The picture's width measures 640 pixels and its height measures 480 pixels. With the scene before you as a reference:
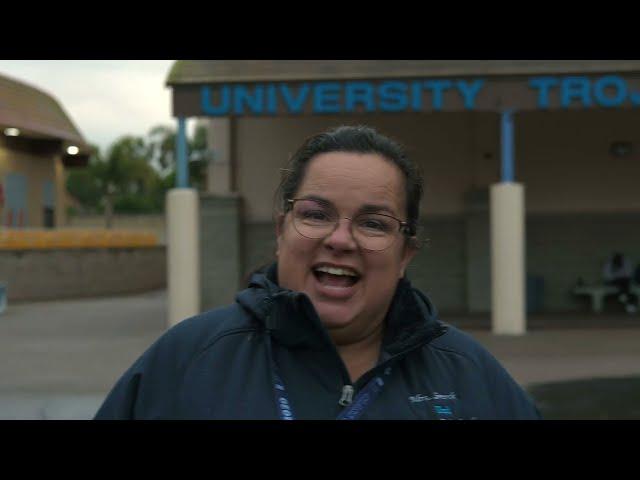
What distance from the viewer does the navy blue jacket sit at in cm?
186

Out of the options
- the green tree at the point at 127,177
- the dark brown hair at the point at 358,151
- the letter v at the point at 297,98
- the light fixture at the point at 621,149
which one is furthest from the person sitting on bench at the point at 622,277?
the green tree at the point at 127,177

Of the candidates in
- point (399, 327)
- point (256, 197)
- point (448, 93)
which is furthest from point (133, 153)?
point (399, 327)

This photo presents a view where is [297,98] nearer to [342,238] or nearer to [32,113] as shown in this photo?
[342,238]

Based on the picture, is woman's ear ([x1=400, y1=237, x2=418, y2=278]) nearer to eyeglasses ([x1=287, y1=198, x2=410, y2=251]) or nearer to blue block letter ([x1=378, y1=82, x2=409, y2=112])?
eyeglasses ([x1=287, y1=198, x2=410, y2=251])

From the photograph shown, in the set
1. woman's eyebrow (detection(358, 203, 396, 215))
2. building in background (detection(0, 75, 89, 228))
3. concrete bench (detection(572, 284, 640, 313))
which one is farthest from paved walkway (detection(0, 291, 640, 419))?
building in background (detection(0, 75, 89, 228))

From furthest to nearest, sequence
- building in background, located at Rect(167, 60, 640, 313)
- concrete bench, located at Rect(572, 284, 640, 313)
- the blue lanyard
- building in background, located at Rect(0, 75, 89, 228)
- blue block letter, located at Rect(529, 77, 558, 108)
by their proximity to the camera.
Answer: building in background, located at Rect(0, 75, 89, 228), building in background, located at Rect(167, 60, 640, 313), concrete bench, located at Rect(572, 284, 640, 313), blue block letter, located at Rect(529, 77, 558, 108), the blue lanyard

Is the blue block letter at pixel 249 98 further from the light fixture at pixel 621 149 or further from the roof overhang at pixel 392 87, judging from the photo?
the light fixture at pixel 621 149

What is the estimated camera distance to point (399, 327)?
6.95 ft

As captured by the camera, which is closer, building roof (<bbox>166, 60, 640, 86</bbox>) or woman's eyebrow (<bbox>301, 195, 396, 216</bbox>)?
woman's eyebrow (<bbox>301, 195, 396, 216</bbox>)

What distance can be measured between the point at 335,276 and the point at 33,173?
2689 cm

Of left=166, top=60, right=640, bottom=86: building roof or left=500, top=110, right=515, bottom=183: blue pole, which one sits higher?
left=166, top=60, right=640, bottom=86: building roof

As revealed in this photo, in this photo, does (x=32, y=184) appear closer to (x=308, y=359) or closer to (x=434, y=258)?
(x=434, y=258)

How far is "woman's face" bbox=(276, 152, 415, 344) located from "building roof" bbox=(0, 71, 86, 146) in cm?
2340
